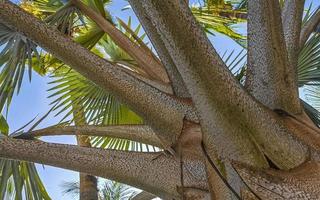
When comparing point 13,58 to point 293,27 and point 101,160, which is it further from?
point 293,27

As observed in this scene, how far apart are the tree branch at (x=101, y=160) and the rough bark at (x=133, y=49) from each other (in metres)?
0.62

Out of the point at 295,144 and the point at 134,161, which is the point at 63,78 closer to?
the point at 134,161

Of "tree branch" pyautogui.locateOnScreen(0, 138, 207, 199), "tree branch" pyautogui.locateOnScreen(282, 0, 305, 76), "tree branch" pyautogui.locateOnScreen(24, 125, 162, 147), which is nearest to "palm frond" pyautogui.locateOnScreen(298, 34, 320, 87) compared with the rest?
"tree branch" pyautogui.locateOnScreen(282, 0, 305, 76)

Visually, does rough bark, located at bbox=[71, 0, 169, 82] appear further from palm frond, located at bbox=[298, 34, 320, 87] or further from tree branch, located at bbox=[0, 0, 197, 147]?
palm frond, located at bbox=[298, 34, 320, 87]

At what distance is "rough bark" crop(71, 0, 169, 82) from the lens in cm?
248

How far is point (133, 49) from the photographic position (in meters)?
2.72

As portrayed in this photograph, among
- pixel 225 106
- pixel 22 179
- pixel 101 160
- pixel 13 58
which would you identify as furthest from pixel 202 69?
pixel 22 179

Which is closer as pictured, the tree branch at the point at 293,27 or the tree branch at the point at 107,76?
the tree branch at the point at 107,76

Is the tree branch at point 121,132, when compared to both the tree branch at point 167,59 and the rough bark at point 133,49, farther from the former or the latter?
the rough bark at point 133,49

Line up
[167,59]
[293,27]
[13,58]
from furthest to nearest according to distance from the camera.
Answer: [13,58], [293,27], [167,59]

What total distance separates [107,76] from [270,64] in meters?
0.60

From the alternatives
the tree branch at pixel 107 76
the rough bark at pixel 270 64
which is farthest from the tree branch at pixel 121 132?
the rough bark at pixel 270 64

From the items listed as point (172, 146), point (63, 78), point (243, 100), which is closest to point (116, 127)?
point (172, 146)

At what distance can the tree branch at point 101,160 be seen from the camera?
175 centimetres
